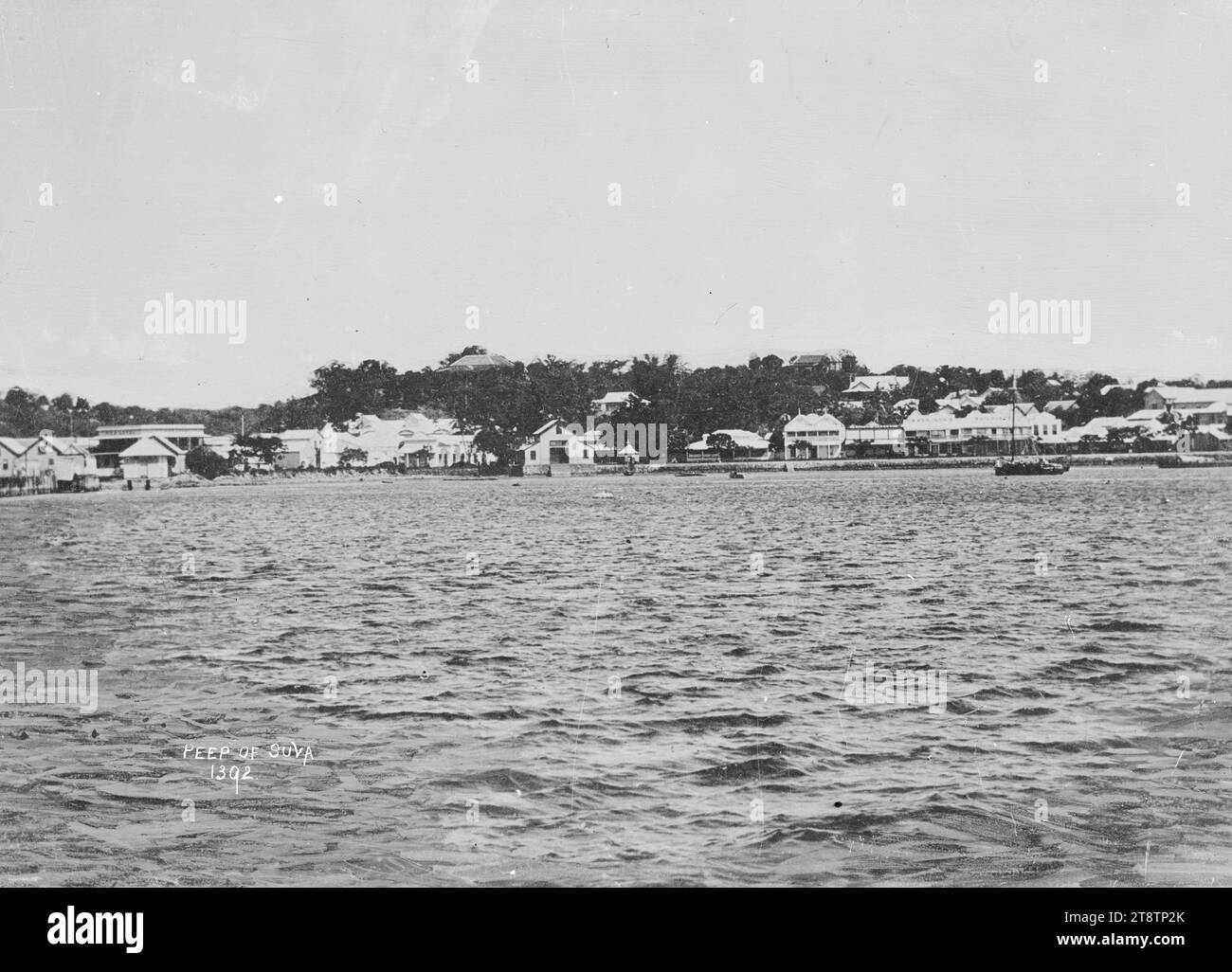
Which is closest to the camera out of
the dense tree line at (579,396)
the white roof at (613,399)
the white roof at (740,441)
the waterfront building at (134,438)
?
the dense tree line at (579,396)

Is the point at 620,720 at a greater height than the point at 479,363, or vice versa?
the point at 479,363

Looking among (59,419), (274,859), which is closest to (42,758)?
(274,859)

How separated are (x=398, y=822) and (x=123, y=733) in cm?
325

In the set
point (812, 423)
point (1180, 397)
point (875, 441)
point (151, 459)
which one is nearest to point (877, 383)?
point (1180, 397)

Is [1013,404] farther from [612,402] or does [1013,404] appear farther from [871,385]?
[612,402]

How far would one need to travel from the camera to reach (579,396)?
3009 centimetres

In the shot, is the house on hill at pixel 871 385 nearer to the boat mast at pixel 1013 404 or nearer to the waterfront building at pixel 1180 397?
the boat mast at pixel 1013 404

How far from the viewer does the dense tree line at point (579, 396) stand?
2280 centimetres

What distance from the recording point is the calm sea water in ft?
20.9

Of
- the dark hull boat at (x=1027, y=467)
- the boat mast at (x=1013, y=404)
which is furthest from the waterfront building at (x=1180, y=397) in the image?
the dark hull boat at (x=1027, y=467)

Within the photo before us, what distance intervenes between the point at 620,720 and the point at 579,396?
2131 cm

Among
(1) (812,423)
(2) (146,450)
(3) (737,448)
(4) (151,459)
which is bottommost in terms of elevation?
(4) (151,459)

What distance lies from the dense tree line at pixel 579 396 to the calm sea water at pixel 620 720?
3760 mm

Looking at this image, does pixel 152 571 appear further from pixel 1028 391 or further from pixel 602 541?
pixel 1028 391
